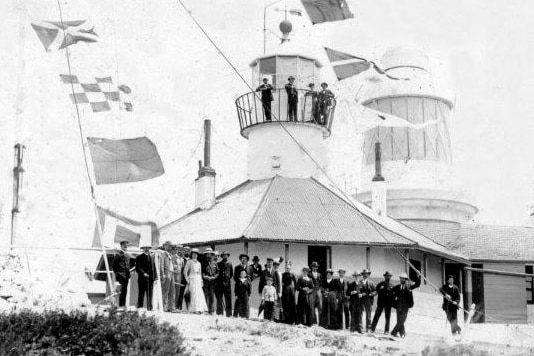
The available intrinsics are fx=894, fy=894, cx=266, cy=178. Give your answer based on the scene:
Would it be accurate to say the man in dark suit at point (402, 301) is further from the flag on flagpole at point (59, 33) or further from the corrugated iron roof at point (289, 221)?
the flag on flagpole at point (59, 33)

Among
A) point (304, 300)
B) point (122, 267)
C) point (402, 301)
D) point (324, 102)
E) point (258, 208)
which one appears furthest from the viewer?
point (324, 102)

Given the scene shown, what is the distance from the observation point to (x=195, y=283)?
20484 millimetres

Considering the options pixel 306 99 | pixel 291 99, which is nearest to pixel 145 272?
pixel 291 99

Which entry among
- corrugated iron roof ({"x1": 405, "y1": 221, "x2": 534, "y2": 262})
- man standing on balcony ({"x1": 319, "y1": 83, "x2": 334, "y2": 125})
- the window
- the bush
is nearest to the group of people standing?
the bush

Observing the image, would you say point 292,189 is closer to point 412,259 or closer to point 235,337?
point 412,259

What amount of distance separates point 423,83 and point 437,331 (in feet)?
65.9

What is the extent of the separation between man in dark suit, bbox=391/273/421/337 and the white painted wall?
31.2ft

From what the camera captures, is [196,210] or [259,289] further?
[196,210]

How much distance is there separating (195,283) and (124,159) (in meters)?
5.22

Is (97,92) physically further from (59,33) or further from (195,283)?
(195,283)

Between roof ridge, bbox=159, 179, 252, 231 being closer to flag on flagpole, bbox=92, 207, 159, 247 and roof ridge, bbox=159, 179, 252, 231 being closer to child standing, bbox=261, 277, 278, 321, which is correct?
flag on flagpole, bbox=92, 207, 159, 247

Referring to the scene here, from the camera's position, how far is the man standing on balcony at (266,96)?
29156 millimetres

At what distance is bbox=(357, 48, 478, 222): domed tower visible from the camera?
136 feet

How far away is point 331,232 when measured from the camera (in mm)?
26188
